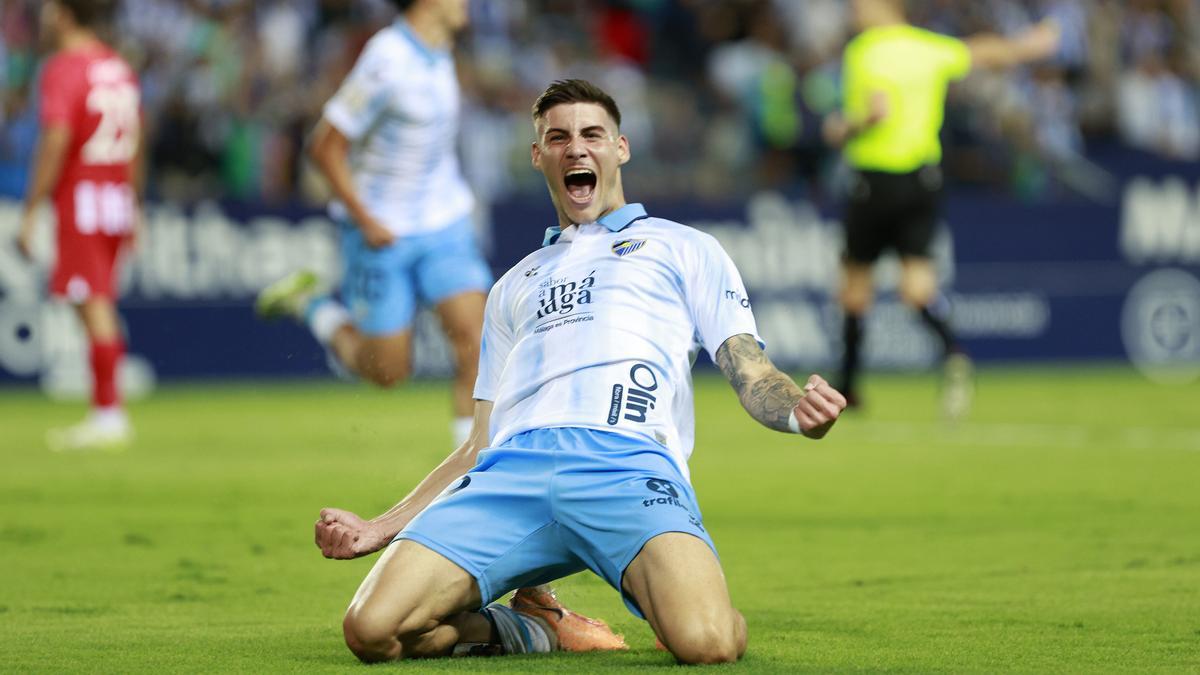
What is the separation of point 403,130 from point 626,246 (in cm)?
453

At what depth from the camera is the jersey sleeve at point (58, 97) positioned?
1197 centimetres

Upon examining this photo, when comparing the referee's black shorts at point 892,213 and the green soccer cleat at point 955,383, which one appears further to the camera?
the referee's black shorts at point 892,213

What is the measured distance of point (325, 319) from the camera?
11.2m

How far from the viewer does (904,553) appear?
289 inches

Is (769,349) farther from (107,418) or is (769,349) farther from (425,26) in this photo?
(425,26)

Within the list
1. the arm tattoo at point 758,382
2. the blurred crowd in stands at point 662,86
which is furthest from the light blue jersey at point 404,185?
the blurred crowd in stands at point 662,86

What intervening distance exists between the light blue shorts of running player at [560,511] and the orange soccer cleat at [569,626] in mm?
197

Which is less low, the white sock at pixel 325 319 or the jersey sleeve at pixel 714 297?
the jersey sleeve at pixel 714 297

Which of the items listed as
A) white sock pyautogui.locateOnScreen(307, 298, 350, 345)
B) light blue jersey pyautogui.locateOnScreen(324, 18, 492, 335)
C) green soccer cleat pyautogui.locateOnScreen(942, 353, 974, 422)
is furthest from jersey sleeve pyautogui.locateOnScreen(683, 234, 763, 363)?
green soccer cleat pyautogui.locateOnScreen(942, 353, 974, 422)

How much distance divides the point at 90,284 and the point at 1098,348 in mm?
11122

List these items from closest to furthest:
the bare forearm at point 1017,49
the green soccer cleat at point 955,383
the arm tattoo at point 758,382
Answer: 1. the arm tattoo at point 758,382
2. the bare forearm at point 1017,49
3. the green soccer cleat at point 955,383

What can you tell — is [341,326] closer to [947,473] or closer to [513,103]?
[947,473]

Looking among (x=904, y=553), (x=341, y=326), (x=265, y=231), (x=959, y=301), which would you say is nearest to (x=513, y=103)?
(x=265, y=231)

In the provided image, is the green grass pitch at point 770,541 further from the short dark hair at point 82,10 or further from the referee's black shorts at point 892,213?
the short dark hair at point 82,10
